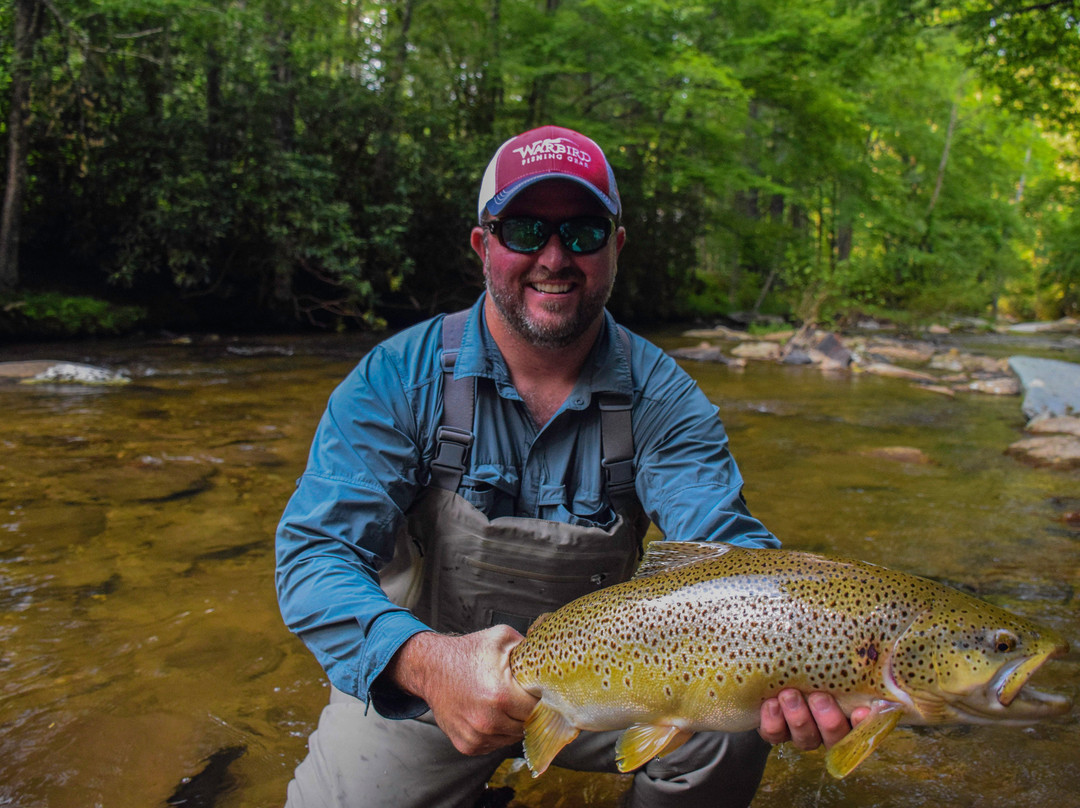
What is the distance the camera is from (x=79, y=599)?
4066 millimetres

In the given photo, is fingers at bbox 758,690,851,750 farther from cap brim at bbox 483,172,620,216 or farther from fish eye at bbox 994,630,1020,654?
cap brim at bbox 483,172,620,216

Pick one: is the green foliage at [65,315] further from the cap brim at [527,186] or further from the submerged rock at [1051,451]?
the submerged rock at [1051,451]

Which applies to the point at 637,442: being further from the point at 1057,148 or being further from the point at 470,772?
the point at 1057,148

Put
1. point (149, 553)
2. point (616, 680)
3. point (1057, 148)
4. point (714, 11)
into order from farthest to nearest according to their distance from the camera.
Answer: point (1057, 148) < point (714, 11) < point (149, 553) < point (616, 680)

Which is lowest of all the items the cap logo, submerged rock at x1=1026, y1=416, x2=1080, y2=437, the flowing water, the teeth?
the flowing water

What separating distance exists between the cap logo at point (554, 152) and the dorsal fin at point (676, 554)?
129 cm

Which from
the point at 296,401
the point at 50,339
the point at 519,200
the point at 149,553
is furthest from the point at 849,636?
the point at 50,339

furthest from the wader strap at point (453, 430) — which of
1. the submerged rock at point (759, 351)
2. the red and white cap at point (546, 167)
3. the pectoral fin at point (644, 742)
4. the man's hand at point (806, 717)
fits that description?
the submerged rock at point (759, 351)

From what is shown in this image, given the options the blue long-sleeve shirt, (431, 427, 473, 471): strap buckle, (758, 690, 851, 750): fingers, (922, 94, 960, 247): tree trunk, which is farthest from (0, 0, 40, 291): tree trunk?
(922, 94, 960, 247): tree trunk

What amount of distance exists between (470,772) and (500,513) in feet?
2.49

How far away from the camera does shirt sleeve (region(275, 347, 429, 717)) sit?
1925 millimetres

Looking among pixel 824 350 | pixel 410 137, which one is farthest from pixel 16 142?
pixel 824 350

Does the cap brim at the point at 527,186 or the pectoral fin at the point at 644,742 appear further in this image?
the cap brim at the point at 527,186

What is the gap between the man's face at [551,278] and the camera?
8.29 feet
